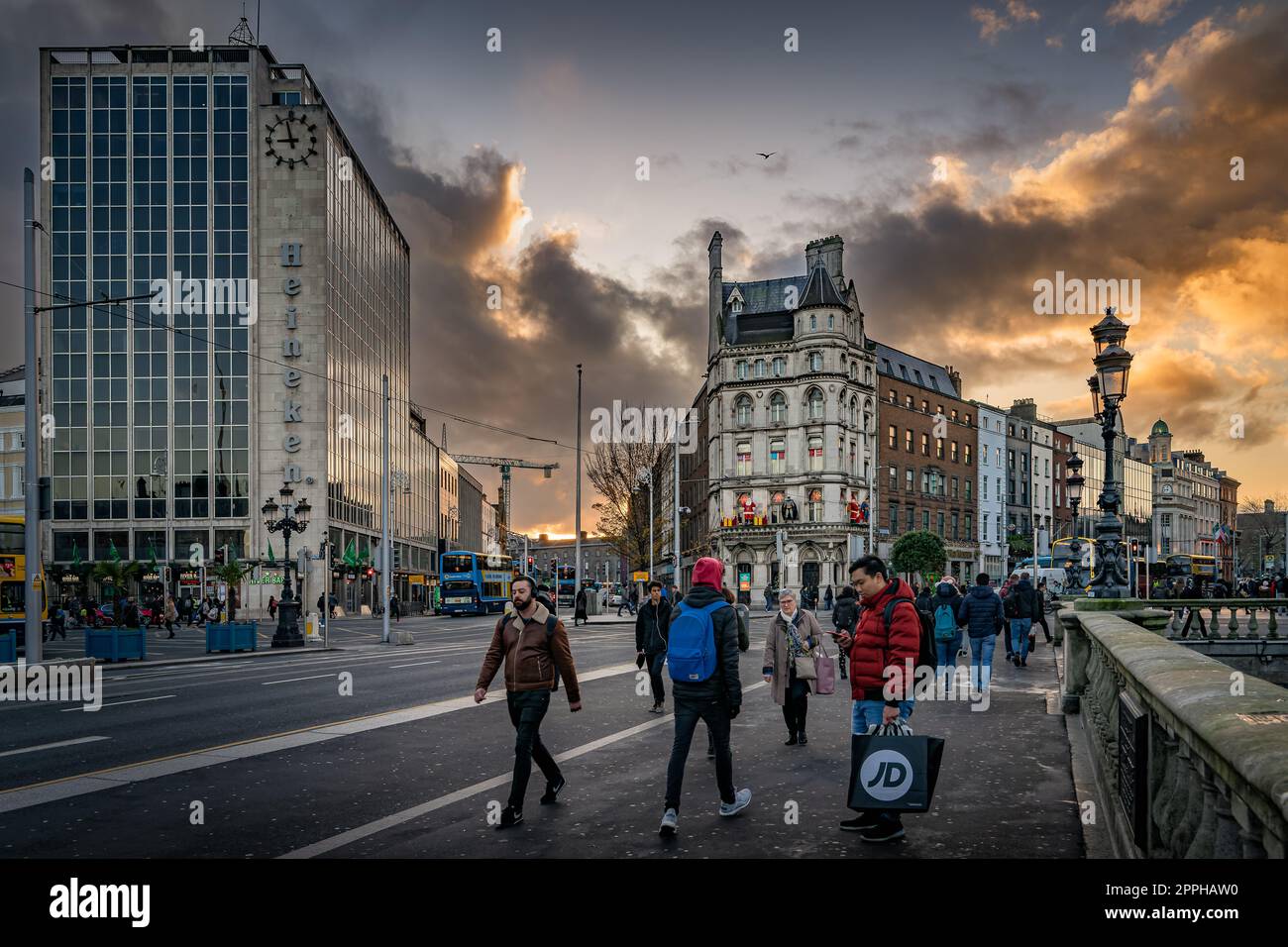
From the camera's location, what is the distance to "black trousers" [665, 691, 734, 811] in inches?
265

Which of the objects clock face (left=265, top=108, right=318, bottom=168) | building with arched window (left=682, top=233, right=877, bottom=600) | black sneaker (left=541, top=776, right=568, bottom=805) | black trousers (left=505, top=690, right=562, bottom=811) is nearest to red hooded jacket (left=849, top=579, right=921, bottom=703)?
black trousers (left=505, top=690, right=562, bottom=811)

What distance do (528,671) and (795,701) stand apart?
399cm

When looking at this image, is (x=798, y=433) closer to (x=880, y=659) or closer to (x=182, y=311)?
(x=182, y=311)

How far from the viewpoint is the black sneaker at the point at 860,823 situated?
21.7 feet

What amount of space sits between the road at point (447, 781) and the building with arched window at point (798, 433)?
52.6 m

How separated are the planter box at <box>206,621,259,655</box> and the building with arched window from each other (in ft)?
141

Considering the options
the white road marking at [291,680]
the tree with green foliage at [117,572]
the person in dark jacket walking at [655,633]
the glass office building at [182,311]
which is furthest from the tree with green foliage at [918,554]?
the person in dark jacket walking at [655,633]

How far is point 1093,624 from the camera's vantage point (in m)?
8.85

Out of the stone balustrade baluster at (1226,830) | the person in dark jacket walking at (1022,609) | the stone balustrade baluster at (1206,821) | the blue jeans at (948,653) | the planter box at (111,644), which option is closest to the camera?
the stone balustrade baluster at (1226,830)

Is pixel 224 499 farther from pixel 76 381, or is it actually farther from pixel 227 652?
pixel 227 652

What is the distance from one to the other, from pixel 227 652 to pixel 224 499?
125 feet

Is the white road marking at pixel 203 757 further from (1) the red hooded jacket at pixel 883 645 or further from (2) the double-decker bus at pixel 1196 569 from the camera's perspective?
(2) the double-decker bus at pixel 1196 569

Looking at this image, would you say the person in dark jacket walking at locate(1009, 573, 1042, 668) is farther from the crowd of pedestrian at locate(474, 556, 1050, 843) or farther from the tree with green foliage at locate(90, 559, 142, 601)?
the tree with green foliage at locate(90, 559, 142, 601)

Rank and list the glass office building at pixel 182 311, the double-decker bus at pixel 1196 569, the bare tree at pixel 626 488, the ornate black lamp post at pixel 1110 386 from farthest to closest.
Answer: the bare tree at pixel 626 488 < the glass office building at pixel 182 311 < the double-decker bus at pixel 1196 569 < the ornate black lamp post at pixel 1110 386
